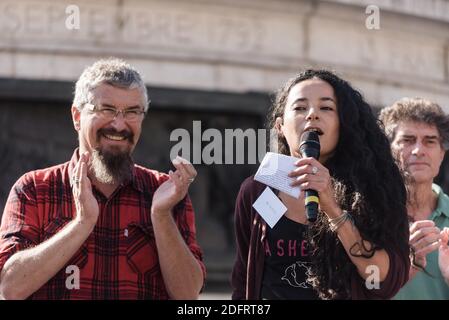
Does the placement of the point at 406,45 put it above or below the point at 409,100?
above

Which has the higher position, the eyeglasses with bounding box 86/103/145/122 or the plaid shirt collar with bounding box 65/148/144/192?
the eyeglasses with bounding box 86/103/145/122

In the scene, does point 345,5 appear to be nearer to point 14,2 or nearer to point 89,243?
point 14,2

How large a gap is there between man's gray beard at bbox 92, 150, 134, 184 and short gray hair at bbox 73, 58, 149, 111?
0.26 metres

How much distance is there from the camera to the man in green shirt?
15.2 ft

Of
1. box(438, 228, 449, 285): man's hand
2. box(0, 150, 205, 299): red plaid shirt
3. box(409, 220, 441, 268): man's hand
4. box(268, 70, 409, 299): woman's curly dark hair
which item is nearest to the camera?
box(268, 70, 409, 299): woman's curly dark hair

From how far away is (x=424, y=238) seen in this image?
432cm

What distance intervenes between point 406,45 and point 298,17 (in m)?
1.96

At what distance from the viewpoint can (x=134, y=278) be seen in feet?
13.6

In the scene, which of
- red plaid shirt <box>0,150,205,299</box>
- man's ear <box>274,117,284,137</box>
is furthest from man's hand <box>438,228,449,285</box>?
red plaid shirt <box>0,150,205,299</box>

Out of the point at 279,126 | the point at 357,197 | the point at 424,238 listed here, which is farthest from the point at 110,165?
the point at 424,238

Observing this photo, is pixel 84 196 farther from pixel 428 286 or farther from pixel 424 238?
pixel 428 286

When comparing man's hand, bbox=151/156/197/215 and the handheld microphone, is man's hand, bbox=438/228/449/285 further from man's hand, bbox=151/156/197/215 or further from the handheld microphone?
man's hand, bbox=151/156/197/215

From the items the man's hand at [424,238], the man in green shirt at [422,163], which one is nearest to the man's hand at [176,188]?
the man's hand at [424,238]
